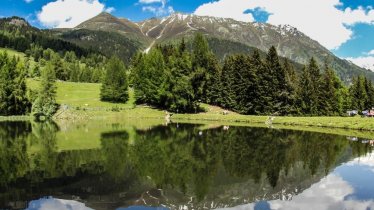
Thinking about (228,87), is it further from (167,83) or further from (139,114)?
(139,114)

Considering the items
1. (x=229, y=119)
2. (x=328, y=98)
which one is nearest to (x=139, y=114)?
(x=229, y=119)

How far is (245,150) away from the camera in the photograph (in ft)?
116

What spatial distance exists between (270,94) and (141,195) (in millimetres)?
72732

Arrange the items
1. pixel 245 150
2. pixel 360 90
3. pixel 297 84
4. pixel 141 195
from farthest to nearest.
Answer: pixel 360 90
pixel 297 84
pixel 245 150
pixel 141 195

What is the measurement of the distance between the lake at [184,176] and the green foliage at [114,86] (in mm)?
65871

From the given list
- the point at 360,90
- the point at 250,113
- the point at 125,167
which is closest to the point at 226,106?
the point at 250,113

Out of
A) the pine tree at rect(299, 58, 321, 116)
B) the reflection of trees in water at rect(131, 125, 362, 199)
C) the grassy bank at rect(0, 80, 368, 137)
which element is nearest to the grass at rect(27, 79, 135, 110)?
the grassy bank at rect(0, 80, 368, 137)

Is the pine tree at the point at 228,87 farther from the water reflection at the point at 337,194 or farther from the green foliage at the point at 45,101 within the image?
the water reflection at the point at 337,194

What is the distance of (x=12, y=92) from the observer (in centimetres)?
9581

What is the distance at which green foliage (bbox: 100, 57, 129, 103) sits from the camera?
104 m

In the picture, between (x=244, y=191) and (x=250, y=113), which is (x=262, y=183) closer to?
(x=244, y=191)

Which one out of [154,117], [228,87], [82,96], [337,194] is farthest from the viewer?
[82,96]

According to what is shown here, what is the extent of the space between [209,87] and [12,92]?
168 ft

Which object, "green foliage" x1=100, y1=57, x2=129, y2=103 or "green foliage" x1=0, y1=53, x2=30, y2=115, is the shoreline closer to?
"green foliage" x1=0, y1=53, x2=30, y2=115
